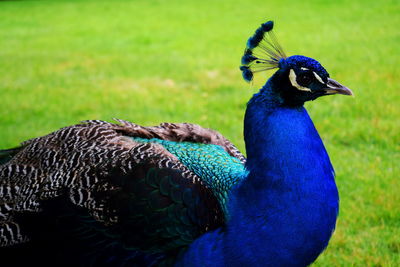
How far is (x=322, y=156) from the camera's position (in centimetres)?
212

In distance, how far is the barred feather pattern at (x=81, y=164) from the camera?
89.3 inches

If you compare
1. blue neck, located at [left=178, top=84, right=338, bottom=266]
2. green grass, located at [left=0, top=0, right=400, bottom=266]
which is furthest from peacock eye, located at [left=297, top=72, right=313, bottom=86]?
green grass, located at [left=0, top=0, right=400, bottom=266]

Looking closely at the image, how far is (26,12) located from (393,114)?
9950 millimetres

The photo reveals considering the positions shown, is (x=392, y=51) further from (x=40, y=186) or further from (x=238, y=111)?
(x=40, y=186)

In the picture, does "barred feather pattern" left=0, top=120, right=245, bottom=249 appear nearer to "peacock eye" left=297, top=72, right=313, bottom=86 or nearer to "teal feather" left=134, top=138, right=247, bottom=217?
"teal feather" left=134, top=138, right=247, bottom=217

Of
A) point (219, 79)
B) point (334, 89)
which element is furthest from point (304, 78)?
point (219, 79)

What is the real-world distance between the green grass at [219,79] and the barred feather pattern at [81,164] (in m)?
1.12

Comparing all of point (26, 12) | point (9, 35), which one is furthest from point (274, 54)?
point (26, 12)

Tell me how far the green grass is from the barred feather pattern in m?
1.12

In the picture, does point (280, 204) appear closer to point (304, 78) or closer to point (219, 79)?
point (304, 78)

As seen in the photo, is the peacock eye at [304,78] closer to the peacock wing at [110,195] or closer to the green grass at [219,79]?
the peacock wing at [110,195]

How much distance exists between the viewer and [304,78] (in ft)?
6.86

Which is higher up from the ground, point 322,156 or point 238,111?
point 322,156

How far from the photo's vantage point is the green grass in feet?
11.6
